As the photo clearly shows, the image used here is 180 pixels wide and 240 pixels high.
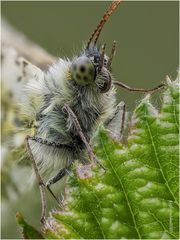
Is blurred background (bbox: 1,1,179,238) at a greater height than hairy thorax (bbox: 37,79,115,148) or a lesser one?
greater

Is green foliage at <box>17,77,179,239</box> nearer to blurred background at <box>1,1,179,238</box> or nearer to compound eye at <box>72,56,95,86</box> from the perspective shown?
compound eye at <box>72,56,95,86</box>

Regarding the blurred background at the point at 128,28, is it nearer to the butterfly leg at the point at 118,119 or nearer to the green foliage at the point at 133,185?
the butterfly leg at the point at 118,119

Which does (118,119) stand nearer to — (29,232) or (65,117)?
(65,117)

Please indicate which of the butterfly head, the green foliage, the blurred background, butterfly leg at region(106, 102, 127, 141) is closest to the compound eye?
the butterfly head

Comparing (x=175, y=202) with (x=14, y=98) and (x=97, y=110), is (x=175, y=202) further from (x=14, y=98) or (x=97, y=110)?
(x=14, y=98)

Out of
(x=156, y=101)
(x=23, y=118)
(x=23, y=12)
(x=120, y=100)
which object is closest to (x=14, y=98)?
(x=23, y=118)

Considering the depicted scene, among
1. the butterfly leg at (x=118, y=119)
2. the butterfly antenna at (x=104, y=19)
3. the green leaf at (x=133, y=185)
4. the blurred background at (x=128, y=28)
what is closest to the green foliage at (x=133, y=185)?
the green leaf at (x=133, y=185)
